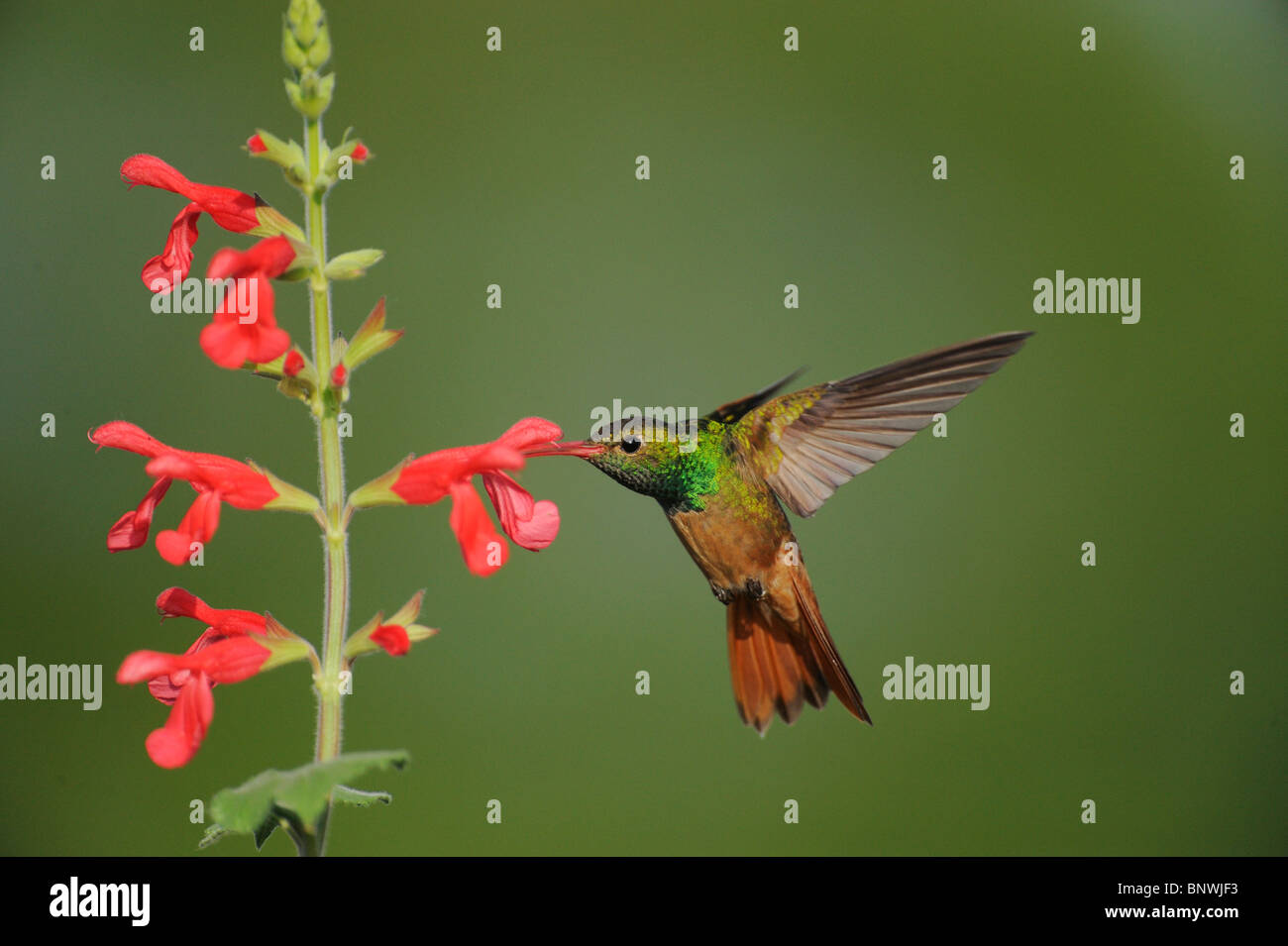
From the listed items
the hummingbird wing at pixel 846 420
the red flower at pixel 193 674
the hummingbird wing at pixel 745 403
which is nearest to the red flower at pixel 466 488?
the red flower at pixel 193 674

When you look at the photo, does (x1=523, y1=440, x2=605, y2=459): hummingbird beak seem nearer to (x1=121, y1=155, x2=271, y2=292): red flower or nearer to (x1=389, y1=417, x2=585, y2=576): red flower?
(x1=389, y1=417, x2=585, y2=576): red flower

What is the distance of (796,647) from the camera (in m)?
1.74

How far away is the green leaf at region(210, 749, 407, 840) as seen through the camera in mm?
871

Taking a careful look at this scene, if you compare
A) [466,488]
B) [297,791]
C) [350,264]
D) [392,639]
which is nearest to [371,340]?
[350,264]

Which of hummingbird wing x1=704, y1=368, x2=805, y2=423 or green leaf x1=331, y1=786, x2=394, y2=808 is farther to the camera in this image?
hummingbird wing x1=704, y1=368, x2=805, y2=423

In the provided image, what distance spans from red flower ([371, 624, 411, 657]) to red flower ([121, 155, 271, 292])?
0.43 metres

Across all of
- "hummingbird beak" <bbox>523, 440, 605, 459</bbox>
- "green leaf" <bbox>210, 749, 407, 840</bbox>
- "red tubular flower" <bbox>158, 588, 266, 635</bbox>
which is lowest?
"green leaf" <bbox>210, 749, 407, 840</bbox>

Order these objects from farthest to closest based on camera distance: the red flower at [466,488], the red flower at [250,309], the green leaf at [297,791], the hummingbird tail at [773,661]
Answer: the hummingbird tail at [773,661]
the red flower at [466,488]
the red flower at [250,309]
the green leaf at [297,791]

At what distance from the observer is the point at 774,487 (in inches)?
70.7

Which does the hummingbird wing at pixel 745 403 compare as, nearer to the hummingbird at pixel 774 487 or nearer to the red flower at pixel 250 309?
the hummingbird at pixel 774 487

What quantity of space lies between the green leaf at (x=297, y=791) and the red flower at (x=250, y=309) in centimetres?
37

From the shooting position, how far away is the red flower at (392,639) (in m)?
1.05

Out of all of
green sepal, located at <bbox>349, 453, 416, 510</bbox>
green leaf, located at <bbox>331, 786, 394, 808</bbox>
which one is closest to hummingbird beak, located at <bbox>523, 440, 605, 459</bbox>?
green sepal, located at <bbox>349, 453, 416, 510</bbox>

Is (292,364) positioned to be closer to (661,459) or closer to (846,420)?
(661,459)
